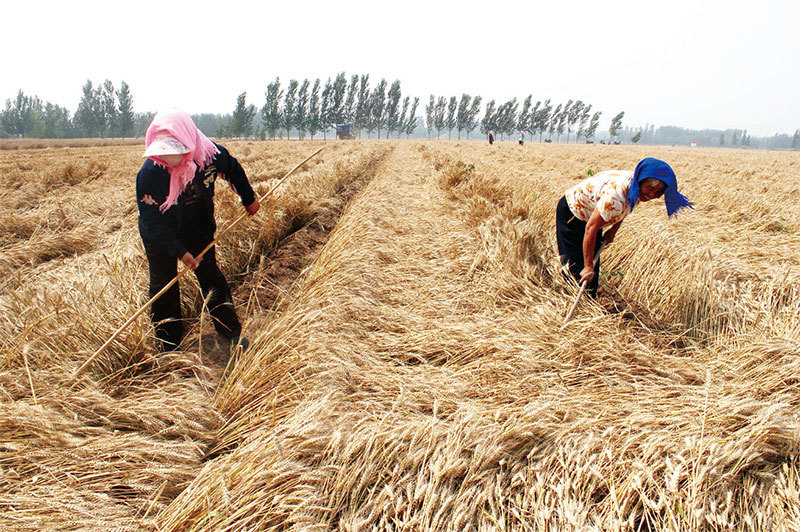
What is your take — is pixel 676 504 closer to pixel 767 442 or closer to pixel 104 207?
pixel 767 442

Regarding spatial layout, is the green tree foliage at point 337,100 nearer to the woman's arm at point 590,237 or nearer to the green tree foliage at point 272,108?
the green tree foliage at point 272,108

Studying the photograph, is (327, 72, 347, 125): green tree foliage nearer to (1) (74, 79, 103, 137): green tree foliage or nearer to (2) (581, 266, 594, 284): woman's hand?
(1) (74, 79, 103, 137): green tree foliage

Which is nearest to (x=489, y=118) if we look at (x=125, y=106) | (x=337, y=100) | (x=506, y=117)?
(x=506, y=117)

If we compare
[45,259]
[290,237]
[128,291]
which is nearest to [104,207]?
[45,259]

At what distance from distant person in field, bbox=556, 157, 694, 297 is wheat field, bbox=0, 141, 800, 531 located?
31 centimetres

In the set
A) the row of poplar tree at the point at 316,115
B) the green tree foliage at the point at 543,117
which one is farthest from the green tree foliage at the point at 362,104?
the green tree foliage at the point at 543,117

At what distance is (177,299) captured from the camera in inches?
104

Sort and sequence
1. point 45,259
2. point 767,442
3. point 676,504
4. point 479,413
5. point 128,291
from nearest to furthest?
point 676,504, point 767,442, point 479,413, point 128,291, point 45,259

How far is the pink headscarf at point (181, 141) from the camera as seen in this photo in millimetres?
2104

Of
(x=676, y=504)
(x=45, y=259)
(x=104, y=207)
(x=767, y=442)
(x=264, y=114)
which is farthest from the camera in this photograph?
(x=264, y=114)

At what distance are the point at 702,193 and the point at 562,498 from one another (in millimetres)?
7467

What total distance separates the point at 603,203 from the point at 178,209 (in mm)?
2961

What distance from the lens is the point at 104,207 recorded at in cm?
626

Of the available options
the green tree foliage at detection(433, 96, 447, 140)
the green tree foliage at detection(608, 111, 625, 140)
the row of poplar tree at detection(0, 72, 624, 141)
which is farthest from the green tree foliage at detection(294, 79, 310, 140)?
the green tree foliage at detection(608, 111, 625, 140)
